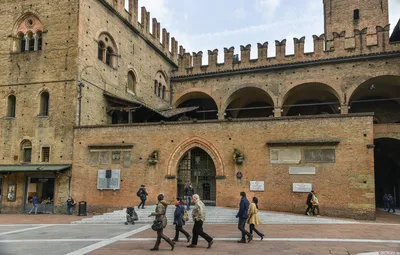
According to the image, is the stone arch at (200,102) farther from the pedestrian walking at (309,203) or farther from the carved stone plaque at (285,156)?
the pedestrian walking at (309,203)

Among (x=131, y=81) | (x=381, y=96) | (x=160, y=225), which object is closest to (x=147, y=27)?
(x=131, y=81)

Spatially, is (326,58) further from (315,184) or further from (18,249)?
(18,249)

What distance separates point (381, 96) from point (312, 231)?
1793cm

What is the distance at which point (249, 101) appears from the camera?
2975 cm

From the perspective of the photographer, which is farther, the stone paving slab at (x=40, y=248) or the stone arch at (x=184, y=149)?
the stone arch at (x=184, y=149)

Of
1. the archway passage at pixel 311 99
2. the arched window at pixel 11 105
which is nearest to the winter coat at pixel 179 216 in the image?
the arched window at pixel 11 105

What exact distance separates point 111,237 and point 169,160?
7.51 meters

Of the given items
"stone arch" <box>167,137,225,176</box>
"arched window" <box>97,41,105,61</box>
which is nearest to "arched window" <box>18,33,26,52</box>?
"arched window" <box>97,41,105,61</box>

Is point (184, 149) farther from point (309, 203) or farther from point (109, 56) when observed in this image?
point (109, 56)

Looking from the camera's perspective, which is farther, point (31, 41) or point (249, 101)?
point (249, 101)

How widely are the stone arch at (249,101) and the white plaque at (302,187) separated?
1124 cm

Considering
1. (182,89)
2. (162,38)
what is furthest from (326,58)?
(162,38)

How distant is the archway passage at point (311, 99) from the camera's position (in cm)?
2609

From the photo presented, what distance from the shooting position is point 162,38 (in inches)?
1195
